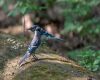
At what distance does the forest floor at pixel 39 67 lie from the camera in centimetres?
423

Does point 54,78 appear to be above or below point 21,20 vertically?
above

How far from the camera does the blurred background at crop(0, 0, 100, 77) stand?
701 centimetres

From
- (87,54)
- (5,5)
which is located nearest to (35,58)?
(87,54)

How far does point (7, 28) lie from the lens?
13.6 meters

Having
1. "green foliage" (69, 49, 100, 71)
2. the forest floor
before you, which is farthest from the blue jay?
"green foliage" (69, 49, 100, 71)

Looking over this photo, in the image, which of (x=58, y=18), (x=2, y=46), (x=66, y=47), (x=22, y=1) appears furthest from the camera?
(x=58, y=18)

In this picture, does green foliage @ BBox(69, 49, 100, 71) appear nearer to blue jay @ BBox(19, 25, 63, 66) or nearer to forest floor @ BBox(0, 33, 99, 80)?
forest floor @ BBox(0, 33, 99, 80)

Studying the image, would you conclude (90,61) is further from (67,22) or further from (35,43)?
(67,22)

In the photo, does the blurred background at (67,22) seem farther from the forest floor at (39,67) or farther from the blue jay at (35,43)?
the blue jay at (35,43)

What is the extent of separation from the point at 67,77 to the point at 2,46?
4.38 ft

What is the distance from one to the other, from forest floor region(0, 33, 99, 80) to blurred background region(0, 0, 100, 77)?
0.63 m

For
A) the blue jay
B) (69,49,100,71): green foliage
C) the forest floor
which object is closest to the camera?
the forest floor

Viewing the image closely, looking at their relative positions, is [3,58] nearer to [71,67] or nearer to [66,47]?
[71,67]

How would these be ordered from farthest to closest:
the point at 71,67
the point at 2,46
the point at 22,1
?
the point at 22,1 → the point at 2,46 → the point at 71,67
